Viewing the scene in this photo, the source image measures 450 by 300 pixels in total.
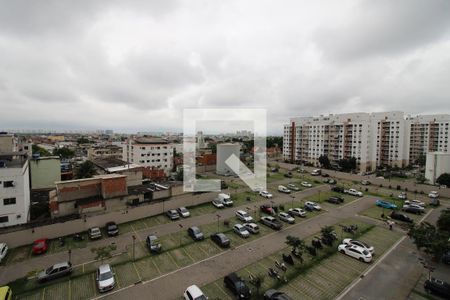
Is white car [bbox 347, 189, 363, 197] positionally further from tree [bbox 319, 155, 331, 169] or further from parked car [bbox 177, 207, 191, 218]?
parked car [bbox 177, 207, 191, 218]

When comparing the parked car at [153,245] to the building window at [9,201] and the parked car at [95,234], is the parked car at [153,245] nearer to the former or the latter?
the parked car at [95,234]

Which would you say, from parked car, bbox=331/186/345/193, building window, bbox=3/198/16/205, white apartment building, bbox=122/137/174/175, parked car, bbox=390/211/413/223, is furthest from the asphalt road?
white apartment building, bbox=122/137/174/175

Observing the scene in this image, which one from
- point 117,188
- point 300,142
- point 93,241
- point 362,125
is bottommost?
point 93,241

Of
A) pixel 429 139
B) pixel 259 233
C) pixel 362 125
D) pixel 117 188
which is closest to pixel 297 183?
pixel 259 233

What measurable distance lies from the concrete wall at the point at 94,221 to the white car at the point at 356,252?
13.6 meters

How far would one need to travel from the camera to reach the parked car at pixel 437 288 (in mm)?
10031

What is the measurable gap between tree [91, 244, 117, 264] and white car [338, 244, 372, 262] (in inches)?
570

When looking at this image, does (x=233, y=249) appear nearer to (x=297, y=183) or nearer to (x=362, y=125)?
(x=297, y=183)

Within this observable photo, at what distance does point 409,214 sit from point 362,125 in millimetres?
26972

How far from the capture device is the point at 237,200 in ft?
82.7

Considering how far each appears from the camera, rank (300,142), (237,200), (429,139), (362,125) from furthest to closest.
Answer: (300,142) < (429,139) < (362,125) < (237,200)

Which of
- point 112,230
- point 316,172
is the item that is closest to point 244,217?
point 112,230

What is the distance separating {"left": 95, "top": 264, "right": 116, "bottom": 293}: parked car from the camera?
10641 mm

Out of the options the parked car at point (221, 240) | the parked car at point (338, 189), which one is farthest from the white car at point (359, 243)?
the parked car at point (338, 189)
